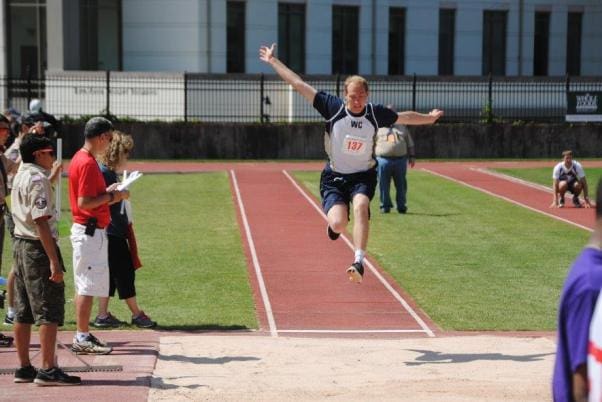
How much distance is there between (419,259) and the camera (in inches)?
635

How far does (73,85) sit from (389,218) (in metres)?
19.7

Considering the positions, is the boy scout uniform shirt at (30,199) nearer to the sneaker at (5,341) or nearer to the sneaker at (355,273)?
the sneaker at (5,341)

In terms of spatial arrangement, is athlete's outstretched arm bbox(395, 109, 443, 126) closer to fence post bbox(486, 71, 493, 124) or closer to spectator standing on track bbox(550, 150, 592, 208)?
spectator standing on track bbox(550, 150, 592, 208)

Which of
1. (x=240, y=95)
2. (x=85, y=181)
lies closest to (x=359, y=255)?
(x=85, y=181)

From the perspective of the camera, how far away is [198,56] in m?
39.7

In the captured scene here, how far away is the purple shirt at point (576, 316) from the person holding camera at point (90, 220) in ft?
18.6

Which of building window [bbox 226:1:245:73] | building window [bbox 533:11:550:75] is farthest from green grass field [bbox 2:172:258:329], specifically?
building window [bbox 533:11:550:75]

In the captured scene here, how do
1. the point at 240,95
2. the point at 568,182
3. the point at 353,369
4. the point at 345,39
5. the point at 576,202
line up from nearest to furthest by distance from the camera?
the point at 353,369 → the point at 568,182 → the point at 576,202 → the point at 240,95 → the point at 345,39

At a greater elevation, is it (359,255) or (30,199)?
(30,199)

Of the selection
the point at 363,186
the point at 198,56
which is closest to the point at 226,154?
the point at 198,56

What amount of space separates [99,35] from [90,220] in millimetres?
32907

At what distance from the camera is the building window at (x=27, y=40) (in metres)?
41.4

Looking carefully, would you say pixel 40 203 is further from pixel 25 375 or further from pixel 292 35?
pixel 292 35

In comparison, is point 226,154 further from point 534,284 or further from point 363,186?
point 363,186
